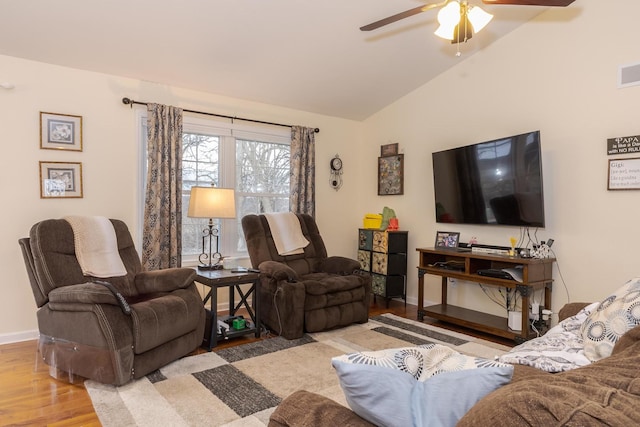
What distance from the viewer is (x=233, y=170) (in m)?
4.57

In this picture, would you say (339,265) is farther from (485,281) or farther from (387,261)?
(485,281)

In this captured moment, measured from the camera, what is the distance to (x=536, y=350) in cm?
195

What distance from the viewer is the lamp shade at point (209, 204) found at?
3.44 metres

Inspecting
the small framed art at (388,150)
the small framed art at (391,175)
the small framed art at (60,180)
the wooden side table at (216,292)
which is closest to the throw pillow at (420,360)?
the wooden side table at (216,292)

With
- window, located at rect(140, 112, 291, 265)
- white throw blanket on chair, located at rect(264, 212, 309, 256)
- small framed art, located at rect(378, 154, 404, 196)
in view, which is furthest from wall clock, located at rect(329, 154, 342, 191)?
white throw blanket on chair, located at rect(264, 212, 309, 256)

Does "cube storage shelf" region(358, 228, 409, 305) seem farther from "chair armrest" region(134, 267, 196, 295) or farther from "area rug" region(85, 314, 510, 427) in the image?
"chair armrest" region(134, 267, 196, 295)

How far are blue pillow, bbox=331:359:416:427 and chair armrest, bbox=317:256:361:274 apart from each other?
122 inches

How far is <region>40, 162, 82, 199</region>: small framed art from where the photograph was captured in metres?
3.46

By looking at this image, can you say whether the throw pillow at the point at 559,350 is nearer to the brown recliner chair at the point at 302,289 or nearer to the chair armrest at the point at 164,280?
the brown recliner chair at the point at 302,289

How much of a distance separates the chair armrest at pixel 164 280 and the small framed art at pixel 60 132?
139cm

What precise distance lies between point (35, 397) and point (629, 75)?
4720 millimetres

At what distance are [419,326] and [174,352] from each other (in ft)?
7.50

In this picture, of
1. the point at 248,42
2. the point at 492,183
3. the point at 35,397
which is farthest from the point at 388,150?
the point at 35,397

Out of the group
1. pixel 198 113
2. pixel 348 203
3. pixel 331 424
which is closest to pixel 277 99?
pixel 198 113
